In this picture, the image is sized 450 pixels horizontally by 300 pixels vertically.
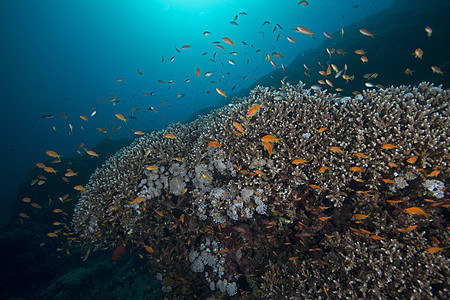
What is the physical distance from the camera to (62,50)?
9431 cm

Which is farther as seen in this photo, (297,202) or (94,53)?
(94,53)

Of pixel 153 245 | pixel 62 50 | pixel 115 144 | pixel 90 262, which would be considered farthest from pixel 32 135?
pixel 153 245

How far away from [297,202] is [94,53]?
464 feet

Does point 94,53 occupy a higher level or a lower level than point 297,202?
higher

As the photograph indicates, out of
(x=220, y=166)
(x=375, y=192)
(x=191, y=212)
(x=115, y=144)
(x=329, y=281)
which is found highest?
(x=115, y=144)

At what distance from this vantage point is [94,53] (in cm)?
10644

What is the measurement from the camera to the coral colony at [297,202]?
3477 mm

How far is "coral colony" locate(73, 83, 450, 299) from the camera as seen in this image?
11.4ft

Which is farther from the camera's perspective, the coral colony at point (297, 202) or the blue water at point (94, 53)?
the blue water at point (94, 53)

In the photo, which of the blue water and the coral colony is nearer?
the coral colony

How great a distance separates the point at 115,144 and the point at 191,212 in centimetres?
1849

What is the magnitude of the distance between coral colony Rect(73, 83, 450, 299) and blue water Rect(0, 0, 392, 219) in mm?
57307

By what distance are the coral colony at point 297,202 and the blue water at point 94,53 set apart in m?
57.3

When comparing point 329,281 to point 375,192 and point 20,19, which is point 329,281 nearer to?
point 375,192
